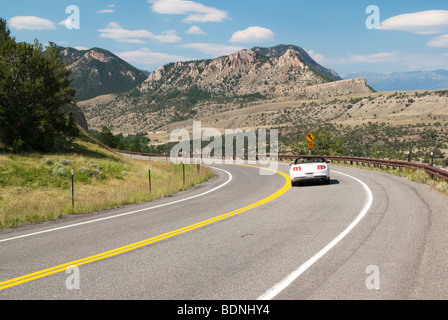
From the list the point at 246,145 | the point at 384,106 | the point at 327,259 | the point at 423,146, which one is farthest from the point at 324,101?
the point at 327,259

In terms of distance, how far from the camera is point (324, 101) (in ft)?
477

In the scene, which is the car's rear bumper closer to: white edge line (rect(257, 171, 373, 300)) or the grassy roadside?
the grassy roadside

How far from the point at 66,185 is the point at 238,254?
22785mm

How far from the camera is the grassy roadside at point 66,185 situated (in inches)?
483

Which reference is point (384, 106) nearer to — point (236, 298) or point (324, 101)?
point (324, 101)

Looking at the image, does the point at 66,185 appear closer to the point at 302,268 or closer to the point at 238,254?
the point at 238,254

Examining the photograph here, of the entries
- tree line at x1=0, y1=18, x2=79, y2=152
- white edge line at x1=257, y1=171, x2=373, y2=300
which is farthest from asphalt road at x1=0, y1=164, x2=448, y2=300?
tree line at x1=0, y1=18, x2=79, y2=152

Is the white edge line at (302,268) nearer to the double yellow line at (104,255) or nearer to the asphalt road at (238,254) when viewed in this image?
the asphalt road at (238,254)

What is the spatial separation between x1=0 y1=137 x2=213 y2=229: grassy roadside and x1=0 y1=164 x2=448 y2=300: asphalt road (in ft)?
4.21

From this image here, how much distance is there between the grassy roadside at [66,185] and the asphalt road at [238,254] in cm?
128

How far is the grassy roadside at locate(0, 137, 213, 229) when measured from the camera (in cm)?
1227

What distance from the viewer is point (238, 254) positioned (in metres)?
6.68

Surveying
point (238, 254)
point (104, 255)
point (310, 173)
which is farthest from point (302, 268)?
point (310, 173)

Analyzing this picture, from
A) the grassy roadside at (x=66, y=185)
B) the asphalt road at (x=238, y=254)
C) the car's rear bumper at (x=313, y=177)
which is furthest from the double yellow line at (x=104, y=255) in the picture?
the car's rear bumper at (x=313, y=177)
